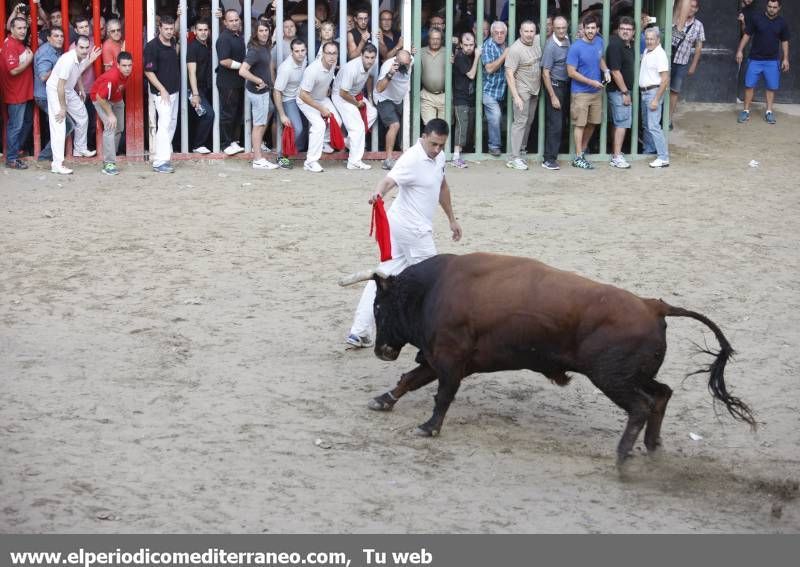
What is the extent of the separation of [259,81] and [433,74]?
7.46ft

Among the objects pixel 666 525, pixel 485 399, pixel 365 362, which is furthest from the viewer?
pixel 365 362

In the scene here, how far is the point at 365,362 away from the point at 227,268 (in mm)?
2704

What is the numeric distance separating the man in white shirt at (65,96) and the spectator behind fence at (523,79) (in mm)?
5053

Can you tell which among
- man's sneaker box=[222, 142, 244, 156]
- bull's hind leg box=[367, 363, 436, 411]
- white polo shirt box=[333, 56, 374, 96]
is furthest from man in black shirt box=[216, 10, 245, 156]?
bull's hind leg box=[367, 363, 436, 411]

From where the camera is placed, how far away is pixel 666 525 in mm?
7293

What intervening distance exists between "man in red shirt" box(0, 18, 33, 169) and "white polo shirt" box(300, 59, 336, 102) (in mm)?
3225

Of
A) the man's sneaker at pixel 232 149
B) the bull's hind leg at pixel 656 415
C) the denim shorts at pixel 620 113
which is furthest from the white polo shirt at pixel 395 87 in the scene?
the bull's hind leg at pixel 656 415

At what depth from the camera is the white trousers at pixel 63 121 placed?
1561 centimetres

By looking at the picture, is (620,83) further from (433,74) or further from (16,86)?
(16,86)

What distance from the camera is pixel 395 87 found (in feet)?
54.7

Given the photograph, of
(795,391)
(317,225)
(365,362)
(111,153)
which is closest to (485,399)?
(365,362)

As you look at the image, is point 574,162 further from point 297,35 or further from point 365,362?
point 365,362

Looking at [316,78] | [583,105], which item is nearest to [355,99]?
[316,78]

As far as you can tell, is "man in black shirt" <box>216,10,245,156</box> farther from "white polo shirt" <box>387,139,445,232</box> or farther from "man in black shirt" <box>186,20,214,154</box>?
"white polo shirt" <box>387,139,445,232</box>
